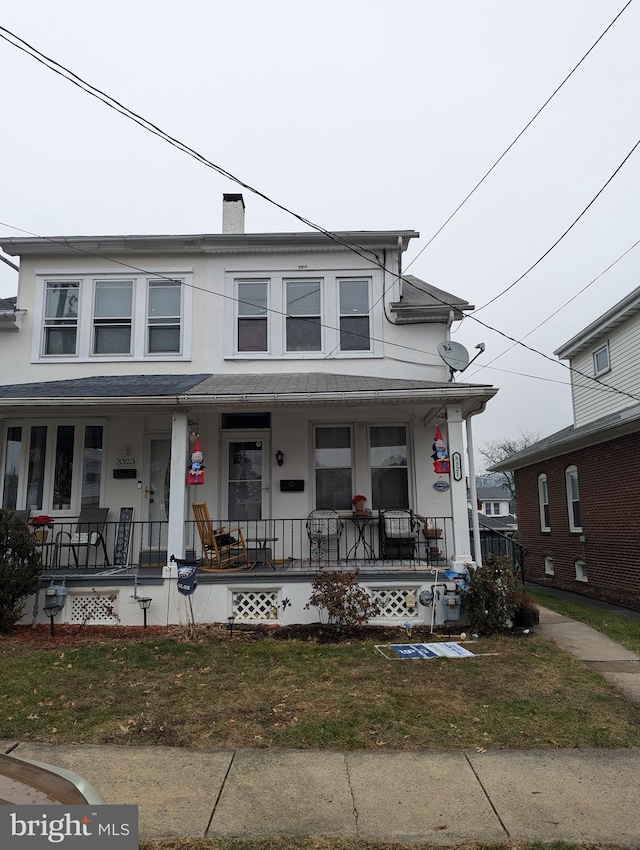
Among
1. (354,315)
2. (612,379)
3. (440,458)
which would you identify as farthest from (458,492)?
(612,379)

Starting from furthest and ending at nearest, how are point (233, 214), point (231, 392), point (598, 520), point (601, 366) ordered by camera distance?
point (601, 366), point (598, 520), point (233, 214), point (231, 392)

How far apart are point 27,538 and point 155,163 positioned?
6487 millimetres

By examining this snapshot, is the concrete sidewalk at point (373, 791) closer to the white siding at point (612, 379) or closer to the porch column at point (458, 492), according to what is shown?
the porch column at point (458, 492)

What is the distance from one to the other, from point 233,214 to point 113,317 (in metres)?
3.16

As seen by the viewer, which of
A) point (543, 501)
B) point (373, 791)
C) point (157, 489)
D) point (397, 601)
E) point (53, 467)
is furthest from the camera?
point (543, 501)

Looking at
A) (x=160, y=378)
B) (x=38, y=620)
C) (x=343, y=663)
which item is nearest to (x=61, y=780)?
(x=343, y=663)

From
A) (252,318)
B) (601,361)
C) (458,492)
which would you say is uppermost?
(601,361)

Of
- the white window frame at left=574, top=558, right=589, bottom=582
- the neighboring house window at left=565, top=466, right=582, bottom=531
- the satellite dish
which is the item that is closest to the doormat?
the satellite dish

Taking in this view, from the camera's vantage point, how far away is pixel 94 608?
8633 millimetres

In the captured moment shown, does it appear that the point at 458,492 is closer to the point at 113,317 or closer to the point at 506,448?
the point at 113,317

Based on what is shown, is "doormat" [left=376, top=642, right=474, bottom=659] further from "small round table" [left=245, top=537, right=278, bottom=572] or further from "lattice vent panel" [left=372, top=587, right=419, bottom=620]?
"small round table" [left=245, top=537, right=278, bottom=572]

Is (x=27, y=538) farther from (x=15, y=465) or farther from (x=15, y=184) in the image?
(x=15, y=184)

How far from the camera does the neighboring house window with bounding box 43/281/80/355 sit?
10977mm

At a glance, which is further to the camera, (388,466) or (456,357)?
(388,466)
